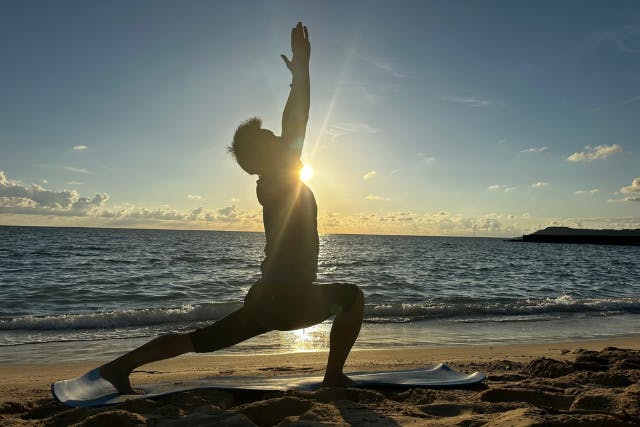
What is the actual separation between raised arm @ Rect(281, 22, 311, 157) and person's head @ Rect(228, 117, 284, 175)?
0.32 feet

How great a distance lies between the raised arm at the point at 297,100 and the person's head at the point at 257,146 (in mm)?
98

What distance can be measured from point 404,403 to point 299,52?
2.59m

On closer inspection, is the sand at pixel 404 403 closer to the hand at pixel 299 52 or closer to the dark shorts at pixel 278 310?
the dark shorts at pixel 278 310

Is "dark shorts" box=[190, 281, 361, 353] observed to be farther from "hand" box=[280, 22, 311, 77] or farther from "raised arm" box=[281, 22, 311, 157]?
"hand" box=[280, 22, 311, 77]

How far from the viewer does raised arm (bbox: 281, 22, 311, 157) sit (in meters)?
3.15

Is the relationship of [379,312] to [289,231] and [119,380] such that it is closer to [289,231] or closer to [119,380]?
[119,380]

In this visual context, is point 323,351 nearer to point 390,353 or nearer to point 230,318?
point 390,353

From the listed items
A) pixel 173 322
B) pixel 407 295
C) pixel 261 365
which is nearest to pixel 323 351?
pixel 261 365

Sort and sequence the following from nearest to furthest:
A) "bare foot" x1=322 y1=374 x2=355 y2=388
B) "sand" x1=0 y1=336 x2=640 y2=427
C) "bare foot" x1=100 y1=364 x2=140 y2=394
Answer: "sand" x1=0 y1=336 x2=640 y2=427
"bare foot" x1=100 y1=364 x2=140 y2=394
"bare foot" x1=322 y1=374 x2=355 y2=388

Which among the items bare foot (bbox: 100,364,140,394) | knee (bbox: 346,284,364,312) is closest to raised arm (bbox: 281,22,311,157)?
knee (bbox: 346,284,364,312)

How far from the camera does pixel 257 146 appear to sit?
311cm

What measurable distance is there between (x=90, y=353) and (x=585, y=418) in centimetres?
670

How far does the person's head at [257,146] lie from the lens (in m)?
3.11

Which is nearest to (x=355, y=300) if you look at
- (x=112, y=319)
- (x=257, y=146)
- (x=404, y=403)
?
(x=404, y=403)
